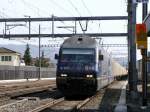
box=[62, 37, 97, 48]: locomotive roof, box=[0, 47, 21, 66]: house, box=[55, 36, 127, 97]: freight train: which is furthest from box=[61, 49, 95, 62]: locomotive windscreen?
box=[0, 47, 21, 66]: house

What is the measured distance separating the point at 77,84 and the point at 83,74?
1.93ft

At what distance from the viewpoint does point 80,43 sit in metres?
24.5

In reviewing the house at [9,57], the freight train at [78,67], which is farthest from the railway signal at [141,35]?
the house at [9,57]

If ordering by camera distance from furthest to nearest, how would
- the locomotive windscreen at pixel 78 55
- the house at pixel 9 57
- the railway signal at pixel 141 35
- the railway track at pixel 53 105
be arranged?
1. the house at pixel 9 57
2. the locomotive windscreen at pixel 78 55
3. the railway track at pixel 53 105
4. the railway signal at pixel 141 35

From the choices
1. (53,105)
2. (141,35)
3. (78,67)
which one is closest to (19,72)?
Result: (78,67)

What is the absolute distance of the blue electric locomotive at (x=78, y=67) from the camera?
75.5 feet

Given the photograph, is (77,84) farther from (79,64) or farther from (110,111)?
(110,111)

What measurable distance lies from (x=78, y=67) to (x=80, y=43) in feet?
5.70

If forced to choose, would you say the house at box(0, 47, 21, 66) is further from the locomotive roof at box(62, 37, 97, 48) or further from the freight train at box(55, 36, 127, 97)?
the freight train at box(55, 36, 127, 97)

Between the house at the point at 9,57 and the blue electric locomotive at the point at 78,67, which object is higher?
the house at the point at 9,57

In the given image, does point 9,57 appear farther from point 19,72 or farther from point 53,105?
point 53,105

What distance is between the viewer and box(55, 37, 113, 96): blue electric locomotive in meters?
23.0

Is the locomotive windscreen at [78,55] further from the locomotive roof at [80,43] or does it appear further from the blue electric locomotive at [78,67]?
the locomotive roof at [80,43]

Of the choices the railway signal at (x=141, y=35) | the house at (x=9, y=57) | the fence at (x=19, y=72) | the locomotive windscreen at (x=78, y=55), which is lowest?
the fence at (x=19, y=72)
